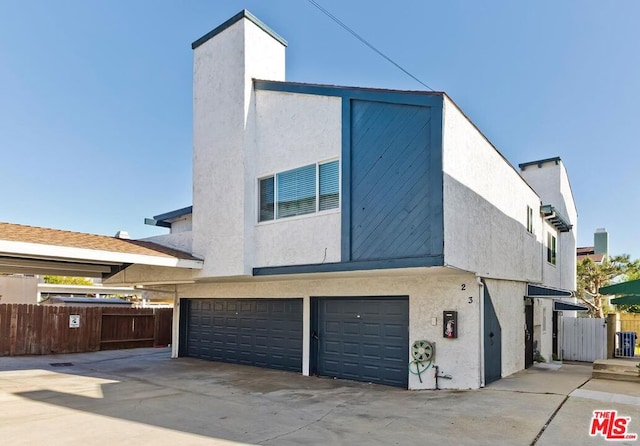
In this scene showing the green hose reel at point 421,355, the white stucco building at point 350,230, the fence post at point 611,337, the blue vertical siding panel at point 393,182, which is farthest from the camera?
the fence post at point 611,337

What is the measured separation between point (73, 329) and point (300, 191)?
13.0 meters

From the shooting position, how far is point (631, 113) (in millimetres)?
17578

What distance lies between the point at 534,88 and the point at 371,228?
37.0 ft

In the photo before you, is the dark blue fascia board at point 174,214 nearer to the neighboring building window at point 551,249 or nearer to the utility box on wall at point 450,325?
the utility box on wall at point 450,325

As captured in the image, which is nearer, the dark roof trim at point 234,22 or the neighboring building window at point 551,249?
the dark roof trim at point 234,22

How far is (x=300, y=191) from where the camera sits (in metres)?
10.6

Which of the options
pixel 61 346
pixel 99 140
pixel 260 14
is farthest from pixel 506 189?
pixel 99 140

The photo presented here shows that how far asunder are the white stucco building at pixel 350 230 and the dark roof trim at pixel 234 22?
2.0 inches

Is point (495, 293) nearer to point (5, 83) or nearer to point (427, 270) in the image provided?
point (427, 270)

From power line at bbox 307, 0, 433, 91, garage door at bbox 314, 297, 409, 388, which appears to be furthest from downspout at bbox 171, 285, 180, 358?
power line at bbox 307, 0, 433, 91

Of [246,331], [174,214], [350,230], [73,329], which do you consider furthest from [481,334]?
[73,329]

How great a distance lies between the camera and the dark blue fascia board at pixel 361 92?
8.64 m

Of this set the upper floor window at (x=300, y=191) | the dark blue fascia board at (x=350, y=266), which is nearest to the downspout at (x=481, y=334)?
the dark blue fascia board at (x=350, y=266)

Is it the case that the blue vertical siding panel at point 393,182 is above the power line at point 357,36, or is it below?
below
